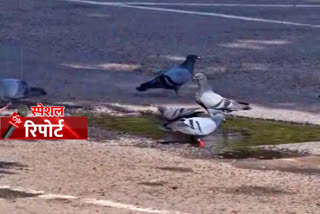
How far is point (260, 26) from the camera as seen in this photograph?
15516 mm

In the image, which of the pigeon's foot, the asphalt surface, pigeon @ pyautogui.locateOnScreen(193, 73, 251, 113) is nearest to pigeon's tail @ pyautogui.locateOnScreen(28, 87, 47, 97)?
the asphalt surface

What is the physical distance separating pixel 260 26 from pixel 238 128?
5.95 meters

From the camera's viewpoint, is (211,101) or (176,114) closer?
(176,114)

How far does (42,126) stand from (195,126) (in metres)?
1.23

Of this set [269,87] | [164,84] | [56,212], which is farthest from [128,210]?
[269,87]

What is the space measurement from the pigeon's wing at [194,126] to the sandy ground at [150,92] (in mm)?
268

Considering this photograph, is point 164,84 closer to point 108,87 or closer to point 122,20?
point 108,87

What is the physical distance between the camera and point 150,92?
11477 millimetres

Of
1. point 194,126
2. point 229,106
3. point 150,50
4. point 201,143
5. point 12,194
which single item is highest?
point 150,50

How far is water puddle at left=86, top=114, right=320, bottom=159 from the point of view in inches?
344

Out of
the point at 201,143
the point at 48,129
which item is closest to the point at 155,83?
the point at 201,143

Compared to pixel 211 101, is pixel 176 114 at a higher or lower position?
lower

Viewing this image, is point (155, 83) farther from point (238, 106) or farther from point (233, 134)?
point (233, 134)

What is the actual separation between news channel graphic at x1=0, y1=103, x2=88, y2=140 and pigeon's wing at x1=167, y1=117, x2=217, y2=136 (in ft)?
2.40
